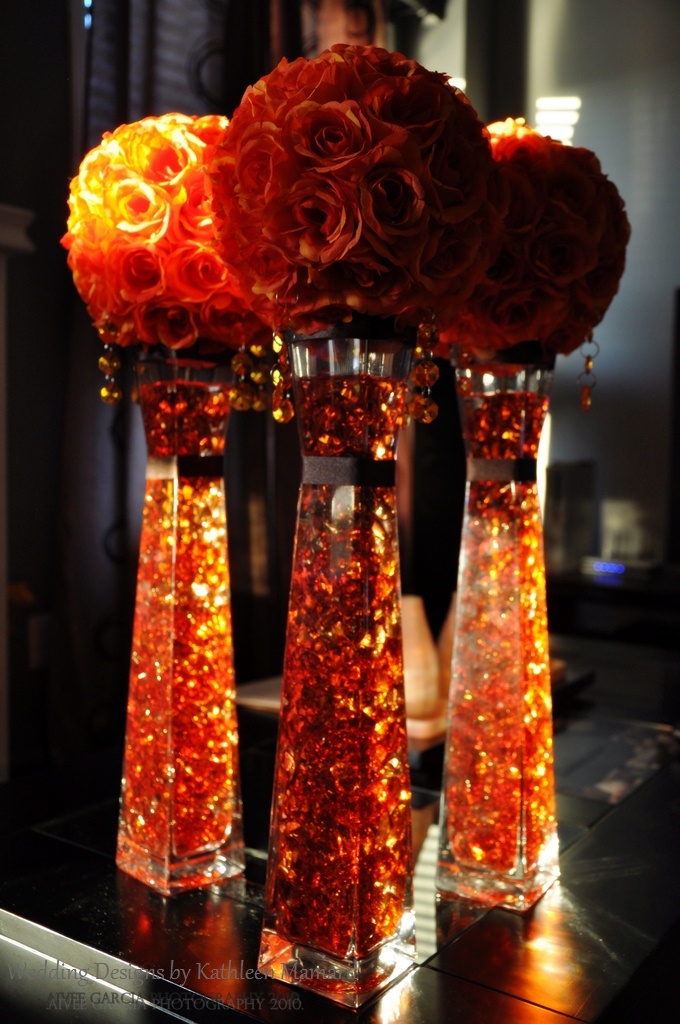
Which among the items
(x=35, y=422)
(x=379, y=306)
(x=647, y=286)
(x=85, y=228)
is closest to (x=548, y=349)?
(x=379, y=306)

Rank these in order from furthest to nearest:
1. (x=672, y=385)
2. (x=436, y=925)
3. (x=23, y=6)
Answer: (x=672, y=385) < (x=23, y=6) < (x=436, y=925)

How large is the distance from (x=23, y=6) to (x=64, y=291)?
605 millimetres

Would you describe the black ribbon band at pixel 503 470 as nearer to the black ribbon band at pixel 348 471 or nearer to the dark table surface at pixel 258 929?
the black ribbon band at pixel 348 471

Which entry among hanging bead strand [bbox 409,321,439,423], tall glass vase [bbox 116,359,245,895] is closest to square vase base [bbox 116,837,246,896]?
tall glass vase [bbox 116,359,245,895]

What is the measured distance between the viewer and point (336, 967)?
2.19ft

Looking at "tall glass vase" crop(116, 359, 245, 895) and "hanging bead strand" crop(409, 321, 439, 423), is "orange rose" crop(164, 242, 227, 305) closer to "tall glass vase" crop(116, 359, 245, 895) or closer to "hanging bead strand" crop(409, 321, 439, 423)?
"tall glass vase" crop(116, 359, 245, 895)

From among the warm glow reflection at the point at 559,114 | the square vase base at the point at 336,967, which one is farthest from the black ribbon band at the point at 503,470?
the warm glow reflection at the point at 559,114

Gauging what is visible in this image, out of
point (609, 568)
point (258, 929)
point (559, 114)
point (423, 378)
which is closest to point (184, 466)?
point (423, 378)

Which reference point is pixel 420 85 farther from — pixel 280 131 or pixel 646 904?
pixel 646 904

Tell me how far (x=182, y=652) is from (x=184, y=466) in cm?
16

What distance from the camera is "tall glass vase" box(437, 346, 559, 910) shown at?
818mm

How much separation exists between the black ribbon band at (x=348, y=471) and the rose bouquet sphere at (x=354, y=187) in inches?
3.6

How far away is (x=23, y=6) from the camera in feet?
6.97

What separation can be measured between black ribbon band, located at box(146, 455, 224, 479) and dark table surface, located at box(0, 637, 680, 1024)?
0.35 meters
